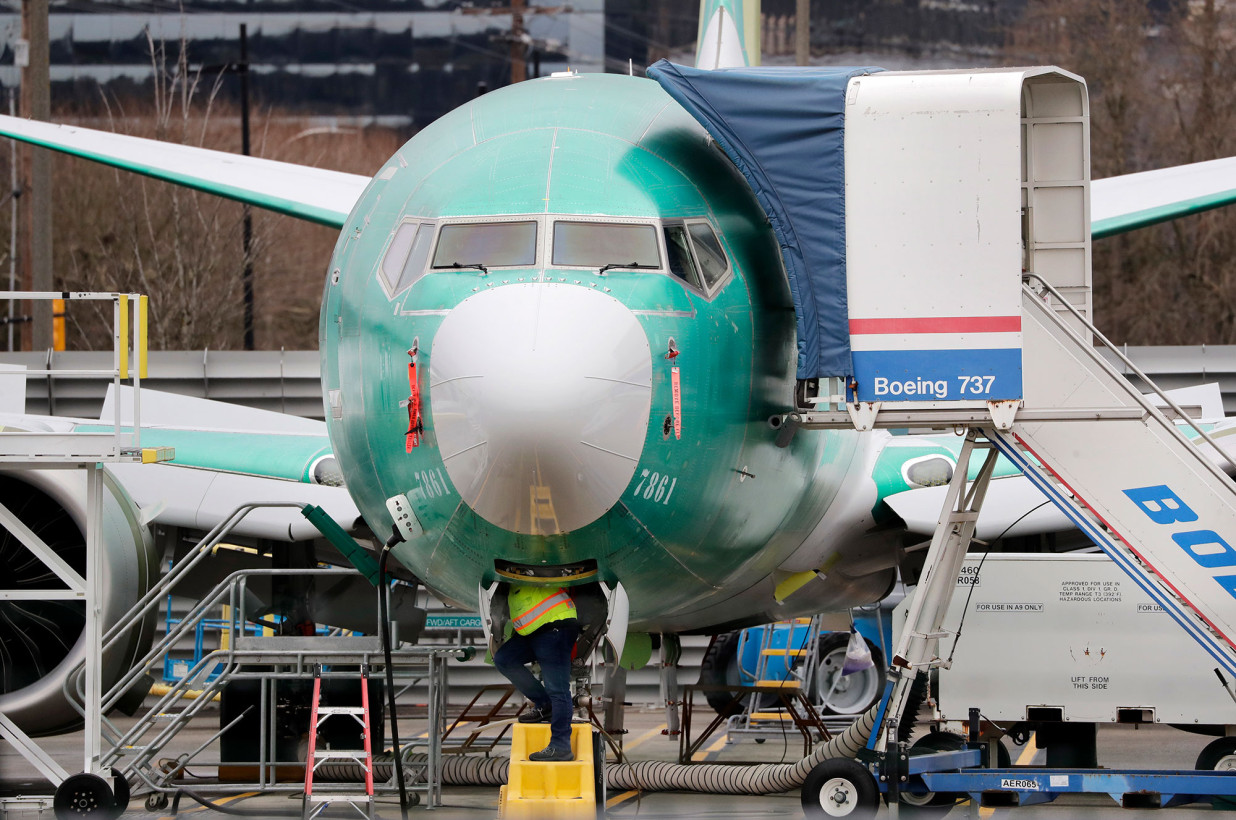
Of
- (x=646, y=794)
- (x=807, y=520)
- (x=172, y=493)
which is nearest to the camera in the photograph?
(x=807, y=520)

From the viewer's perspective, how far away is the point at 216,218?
35250 millimetres

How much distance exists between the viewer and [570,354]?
6977 millimetres

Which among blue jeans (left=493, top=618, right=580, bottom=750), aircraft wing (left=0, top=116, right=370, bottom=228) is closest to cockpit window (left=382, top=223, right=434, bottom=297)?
blue jeans (left=493, top=618, right=580, bottom=750)

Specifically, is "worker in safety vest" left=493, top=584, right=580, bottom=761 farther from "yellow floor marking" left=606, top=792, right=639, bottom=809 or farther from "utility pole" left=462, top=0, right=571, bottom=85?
"utility pole" left=462, top=0, right=571, bottom=85

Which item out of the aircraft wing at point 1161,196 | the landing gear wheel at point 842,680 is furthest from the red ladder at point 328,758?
the landing gear wheel at point 842,680

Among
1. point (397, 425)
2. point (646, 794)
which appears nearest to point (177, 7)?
point (646, 794)

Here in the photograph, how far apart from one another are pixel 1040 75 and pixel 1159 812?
5.29m

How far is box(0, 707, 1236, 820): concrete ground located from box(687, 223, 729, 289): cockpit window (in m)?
3.61

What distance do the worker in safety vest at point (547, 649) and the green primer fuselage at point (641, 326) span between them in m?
0.23

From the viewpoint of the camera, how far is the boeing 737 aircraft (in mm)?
7109

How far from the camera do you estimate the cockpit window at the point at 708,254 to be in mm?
8039

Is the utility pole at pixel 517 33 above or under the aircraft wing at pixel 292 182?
above

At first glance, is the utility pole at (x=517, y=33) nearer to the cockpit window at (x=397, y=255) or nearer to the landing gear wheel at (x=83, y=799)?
the landing gear wheel at (x=83, y=799)

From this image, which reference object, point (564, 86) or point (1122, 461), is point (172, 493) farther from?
point (1122, 461)
